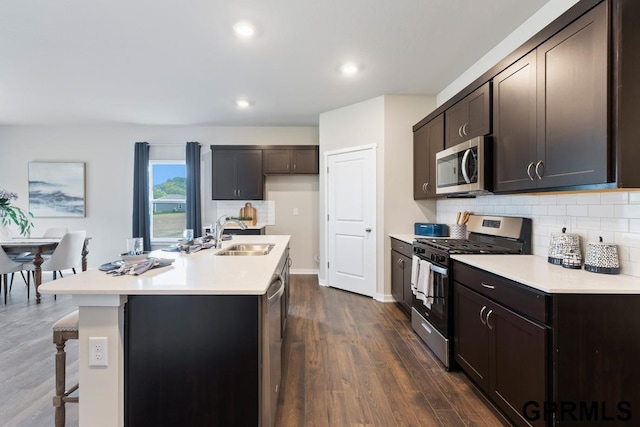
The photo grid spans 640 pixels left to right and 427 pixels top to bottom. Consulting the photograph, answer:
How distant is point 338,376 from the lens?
217 centimetres

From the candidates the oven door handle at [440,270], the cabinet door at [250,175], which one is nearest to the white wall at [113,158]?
the cabinet door at [250,175]

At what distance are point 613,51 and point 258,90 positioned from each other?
3.34 metres

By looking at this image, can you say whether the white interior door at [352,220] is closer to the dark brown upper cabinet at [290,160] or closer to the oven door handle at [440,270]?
the dark brown upper cabinet at [290,160]

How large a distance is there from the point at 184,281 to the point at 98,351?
47 cm

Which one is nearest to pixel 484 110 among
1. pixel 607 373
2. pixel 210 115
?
pixel 607 373

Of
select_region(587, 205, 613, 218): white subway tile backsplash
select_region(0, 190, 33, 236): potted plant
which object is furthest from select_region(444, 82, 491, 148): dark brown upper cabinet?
select_region(0, 190, 33, 236): potted plant

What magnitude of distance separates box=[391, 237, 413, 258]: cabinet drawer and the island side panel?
2.21m

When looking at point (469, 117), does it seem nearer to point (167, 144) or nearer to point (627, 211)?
point (627, 211)

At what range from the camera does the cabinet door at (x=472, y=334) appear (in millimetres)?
1814

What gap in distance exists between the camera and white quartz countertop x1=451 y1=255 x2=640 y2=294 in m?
1.32

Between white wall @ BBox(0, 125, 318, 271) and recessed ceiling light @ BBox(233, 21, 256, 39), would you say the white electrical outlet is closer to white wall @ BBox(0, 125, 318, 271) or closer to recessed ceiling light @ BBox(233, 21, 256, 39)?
recessed ceiling light @ BBox(233, 21, 256, 39)

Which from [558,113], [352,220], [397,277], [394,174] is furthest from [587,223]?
[352,220]

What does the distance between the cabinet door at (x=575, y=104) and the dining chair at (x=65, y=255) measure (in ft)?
17.6

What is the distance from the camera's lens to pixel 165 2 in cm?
212
